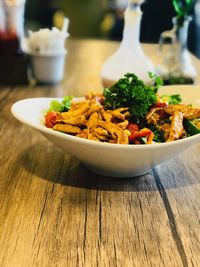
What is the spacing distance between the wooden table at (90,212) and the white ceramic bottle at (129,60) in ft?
1.76

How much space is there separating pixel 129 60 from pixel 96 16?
4864mm

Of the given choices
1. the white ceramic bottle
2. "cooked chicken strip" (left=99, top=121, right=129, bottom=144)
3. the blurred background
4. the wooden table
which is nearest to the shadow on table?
the wooden table

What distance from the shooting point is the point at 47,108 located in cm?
104

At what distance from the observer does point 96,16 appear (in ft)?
20.4

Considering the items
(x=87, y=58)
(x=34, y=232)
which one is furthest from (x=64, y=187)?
(x=87, y=58)

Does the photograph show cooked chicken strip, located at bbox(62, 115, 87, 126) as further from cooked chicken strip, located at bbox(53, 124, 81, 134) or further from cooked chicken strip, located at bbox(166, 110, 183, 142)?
cooked chicken strip, located at bbox(166, 110, 183, 142)

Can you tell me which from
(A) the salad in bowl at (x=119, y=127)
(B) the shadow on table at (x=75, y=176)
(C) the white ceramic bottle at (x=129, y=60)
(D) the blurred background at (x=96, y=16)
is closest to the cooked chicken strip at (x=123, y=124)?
(A) the salad in bowl at (x=119, y=127)

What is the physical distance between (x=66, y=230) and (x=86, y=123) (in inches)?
11.0

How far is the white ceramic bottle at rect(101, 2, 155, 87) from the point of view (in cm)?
154

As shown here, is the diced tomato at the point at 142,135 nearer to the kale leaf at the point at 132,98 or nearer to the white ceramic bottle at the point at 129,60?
the kale leaf at the point at 132,98

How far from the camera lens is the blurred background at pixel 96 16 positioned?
5093mm

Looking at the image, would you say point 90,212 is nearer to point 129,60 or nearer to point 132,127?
point 132,127

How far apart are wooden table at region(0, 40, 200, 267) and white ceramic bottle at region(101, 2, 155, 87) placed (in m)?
0.54

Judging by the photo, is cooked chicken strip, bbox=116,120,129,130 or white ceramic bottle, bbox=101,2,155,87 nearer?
cooked chicken strip, bbox=116,120,129,130
